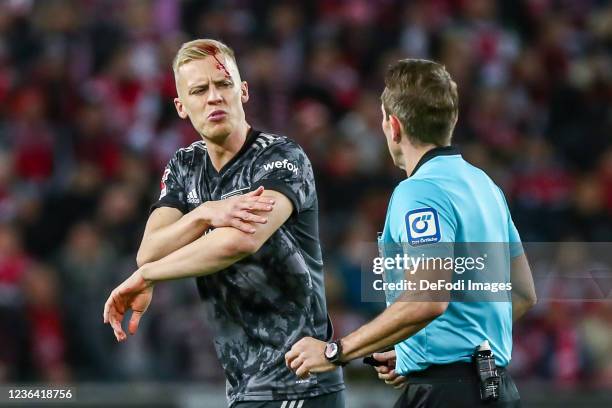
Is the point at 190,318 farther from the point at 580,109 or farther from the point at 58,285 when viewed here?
the point at 580,109

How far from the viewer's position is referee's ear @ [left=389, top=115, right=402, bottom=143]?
4754mm

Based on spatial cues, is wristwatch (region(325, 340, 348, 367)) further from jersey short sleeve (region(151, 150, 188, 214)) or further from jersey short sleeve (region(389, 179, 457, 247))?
jersey short sleeve (region(151, 150, 188, 214))

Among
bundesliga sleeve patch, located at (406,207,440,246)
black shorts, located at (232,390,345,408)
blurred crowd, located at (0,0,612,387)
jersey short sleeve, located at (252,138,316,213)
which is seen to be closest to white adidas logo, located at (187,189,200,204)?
jersey short sleeve, located at (252,138,316,213)

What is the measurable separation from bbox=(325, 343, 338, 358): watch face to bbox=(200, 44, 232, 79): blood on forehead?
1.35 m

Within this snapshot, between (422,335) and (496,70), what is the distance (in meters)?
8.87

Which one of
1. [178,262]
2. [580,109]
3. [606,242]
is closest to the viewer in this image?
[178,262]

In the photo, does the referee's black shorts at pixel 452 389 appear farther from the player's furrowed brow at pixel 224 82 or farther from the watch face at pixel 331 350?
the player's furrowed brow at pixel 224 82

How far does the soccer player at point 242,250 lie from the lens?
16.0ft

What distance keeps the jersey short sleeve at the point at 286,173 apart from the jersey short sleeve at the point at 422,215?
0.57 metres

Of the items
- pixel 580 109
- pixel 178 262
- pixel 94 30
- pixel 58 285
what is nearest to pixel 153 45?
pixel 94 30

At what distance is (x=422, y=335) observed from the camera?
4715 millimetres

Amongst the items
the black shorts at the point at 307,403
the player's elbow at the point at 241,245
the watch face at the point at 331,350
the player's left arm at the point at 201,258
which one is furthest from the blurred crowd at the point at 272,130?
the watch face at the point at 331,350

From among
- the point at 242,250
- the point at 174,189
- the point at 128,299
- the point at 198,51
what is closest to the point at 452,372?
the point at 242,250

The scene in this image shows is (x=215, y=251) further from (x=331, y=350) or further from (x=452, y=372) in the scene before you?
(x=452, y=372)
